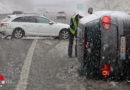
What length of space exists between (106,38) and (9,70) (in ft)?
10.4

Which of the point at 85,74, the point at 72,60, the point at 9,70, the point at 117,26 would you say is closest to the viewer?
the point at 117,26

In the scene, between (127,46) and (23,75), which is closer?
(127,46)

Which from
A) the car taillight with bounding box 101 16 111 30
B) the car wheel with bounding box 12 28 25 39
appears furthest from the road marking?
the car wheel with bounding box 12 28 25 39

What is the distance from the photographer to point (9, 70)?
8.21 meters

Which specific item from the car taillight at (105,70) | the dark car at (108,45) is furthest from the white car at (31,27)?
the car taillight at (105,70)

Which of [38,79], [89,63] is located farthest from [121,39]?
[38,79]

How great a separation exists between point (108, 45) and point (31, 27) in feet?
34.7

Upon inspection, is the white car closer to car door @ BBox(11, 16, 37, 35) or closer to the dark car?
car door @ BBox(11, 16, 37, 35)

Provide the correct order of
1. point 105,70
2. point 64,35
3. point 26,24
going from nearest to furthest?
point 105,70 → point 64,35 → point 26,24

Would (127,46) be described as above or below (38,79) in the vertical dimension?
above

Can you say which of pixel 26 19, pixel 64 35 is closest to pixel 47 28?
pixel 64 35

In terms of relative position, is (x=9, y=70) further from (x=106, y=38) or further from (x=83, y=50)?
(x=106, y=38)

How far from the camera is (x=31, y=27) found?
16797 millimetres

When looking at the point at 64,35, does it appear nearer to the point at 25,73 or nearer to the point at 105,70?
the point at 25,73
